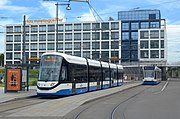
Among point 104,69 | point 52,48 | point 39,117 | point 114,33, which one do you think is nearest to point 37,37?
point 52,48

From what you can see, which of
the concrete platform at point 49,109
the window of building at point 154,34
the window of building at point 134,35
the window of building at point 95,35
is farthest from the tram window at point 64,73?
the window of building at point 134,35

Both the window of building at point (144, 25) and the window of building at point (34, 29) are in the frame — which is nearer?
the window of building at point (34, 29)

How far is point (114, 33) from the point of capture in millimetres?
123812

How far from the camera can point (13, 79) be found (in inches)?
1226

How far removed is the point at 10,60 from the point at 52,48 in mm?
16081

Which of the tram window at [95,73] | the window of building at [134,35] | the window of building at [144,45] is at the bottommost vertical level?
the tram window at [95,73]

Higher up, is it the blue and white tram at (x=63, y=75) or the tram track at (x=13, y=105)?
the blue and white tram at (x=63, y=75)

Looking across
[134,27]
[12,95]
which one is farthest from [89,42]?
[12,95]

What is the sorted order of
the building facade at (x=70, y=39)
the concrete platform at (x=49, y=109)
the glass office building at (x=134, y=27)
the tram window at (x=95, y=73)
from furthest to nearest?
the glass office building at (x=134, y=27), the building facade at (x=70, y=39), the tram window at (x=95, y=73), the concrete platform at (x=49, y=109)

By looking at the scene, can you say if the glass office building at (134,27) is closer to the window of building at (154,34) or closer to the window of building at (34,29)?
the window of building at (154,34)

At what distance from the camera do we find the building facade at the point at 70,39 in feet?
395

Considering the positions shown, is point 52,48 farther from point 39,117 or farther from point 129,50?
point 39,117

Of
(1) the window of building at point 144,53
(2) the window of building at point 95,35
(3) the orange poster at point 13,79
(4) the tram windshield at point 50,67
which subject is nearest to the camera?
(4) the tram windshield at point 50,67

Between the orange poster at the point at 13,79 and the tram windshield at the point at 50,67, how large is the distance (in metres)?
4.53
